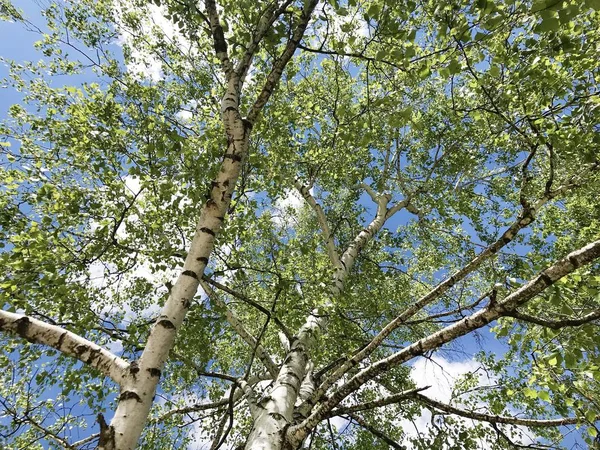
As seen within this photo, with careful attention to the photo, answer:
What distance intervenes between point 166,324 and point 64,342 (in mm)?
720

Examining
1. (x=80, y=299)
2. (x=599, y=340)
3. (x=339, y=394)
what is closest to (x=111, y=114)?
(x=80, y=299)

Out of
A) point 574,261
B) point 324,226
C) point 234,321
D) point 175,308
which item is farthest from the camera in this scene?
point 324,226

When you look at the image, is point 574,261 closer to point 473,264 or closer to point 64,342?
point 473,264

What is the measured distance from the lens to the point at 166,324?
9.23 ft

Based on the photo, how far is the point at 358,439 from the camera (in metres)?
7.98

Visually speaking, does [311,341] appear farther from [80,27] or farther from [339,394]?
[80,27]

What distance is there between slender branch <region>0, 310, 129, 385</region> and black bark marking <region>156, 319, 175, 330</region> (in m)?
0.36

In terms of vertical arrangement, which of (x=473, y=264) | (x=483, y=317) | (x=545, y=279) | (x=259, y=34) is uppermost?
(x=259, y=34)

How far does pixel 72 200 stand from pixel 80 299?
1.22 metres

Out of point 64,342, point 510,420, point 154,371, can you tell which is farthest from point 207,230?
point 510,420

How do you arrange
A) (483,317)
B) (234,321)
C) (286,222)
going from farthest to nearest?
1. (286,222)
2. (234,321)
3. (483,317)

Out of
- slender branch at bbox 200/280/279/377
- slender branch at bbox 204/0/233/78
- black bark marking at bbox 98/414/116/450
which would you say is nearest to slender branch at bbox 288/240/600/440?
black bark marking at bbox 98/414/116/450

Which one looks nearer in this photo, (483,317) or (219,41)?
(483,317)

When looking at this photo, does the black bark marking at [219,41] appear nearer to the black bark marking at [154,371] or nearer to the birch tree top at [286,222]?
the birch tree top at [286,222]
